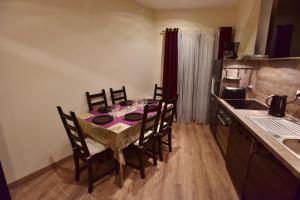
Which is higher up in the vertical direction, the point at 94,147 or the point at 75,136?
the point at 75,136

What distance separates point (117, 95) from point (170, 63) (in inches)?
55.3

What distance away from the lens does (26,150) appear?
202 cm

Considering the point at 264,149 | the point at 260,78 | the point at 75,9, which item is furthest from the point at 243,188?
the point at 75,9

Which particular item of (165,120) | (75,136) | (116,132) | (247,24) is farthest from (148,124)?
(247,24)

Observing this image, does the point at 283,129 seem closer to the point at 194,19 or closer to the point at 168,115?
the point at 168,115

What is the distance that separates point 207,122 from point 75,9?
10.8 feet

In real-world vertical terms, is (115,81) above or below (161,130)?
above

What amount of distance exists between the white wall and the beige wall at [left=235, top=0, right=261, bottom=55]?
6.66ft

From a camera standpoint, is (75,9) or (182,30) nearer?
(75,9)

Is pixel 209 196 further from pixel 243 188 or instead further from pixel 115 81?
pixel 115 81

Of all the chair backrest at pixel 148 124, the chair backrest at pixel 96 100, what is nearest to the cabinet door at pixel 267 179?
the chair backrest at pixel 148 124

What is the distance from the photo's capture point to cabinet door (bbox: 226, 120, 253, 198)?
1601 millimetres

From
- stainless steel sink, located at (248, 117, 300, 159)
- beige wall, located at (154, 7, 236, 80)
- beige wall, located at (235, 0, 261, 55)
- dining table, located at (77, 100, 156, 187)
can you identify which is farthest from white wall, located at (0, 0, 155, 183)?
stainless steel sink, located at (248, 117, 300, 159)

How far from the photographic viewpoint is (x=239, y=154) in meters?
1.78
